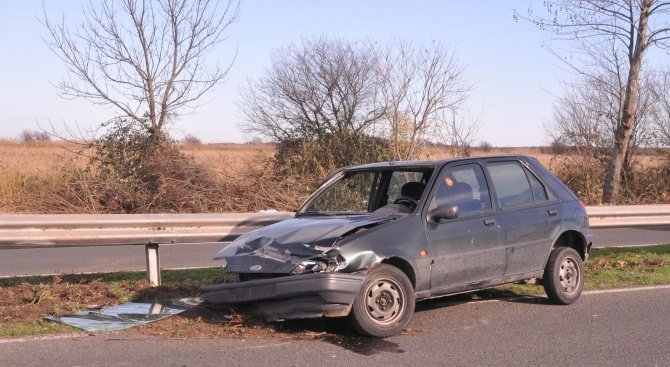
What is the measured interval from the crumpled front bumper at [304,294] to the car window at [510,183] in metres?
2.08

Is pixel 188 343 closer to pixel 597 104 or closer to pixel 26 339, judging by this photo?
pixel 26 339

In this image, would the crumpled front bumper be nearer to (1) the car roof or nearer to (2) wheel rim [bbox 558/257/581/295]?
(1) the car roof

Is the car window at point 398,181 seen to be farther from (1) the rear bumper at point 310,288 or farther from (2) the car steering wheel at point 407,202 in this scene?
(1) the rear bumper at point 310,288

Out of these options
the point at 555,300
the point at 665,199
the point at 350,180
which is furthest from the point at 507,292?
the point at 665,199

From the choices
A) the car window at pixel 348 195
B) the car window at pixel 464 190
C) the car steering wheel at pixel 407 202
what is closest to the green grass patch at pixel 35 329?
the car window at pixel 348 195

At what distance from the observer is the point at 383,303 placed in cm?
637

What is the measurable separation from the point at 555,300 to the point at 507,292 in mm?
813

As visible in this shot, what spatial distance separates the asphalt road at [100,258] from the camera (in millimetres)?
10555

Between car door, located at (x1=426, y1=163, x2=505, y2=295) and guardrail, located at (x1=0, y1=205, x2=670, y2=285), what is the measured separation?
7.79ft

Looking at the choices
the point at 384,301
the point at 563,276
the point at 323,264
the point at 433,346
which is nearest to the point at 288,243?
the point at 323,264

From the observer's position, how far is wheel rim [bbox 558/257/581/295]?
7891mm

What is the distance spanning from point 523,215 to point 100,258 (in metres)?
6.96

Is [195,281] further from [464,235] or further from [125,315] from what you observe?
[464,235]

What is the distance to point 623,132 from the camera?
658 inches
